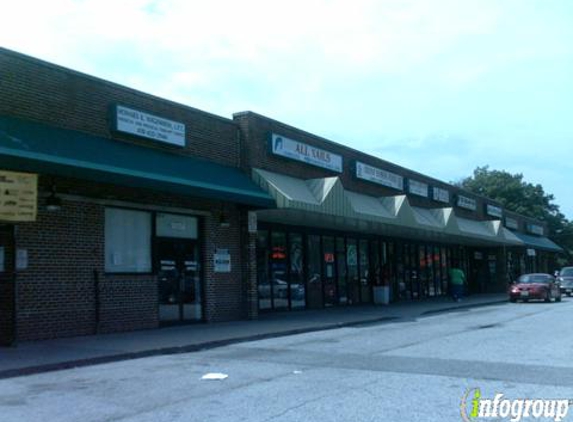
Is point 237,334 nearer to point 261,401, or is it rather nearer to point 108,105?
point 108,105

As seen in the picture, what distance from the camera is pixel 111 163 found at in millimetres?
14844

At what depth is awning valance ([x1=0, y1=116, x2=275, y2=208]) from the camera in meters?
13.0

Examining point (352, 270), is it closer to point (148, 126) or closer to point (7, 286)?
point (148, 126)

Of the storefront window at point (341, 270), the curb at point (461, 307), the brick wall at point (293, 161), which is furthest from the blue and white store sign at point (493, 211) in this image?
the storefront window at point (341, 270)

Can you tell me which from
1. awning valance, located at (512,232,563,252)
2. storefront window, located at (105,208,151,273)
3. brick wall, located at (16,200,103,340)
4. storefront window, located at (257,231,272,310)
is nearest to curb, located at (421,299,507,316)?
storefront window, located at (257,231,272,310)

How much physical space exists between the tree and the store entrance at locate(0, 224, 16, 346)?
66893 millimetres

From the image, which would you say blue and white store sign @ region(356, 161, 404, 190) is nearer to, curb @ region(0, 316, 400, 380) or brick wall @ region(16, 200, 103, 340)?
curb @ region(0, 316, 400, 380)

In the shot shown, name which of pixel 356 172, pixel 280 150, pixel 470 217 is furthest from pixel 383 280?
pixel 470 217

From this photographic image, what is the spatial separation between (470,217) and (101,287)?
29.6 metres

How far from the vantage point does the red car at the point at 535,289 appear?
31516mm

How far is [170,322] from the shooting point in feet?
59.0

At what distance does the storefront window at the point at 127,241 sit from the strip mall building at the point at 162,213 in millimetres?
37

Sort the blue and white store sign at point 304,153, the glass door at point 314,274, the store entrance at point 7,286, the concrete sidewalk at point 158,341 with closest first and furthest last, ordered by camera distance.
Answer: the concrete sidewalk at point 158,341 < the store entrance at point 7,286 < the blue and white store sign at point 304,153 < the glass door at point 314,274

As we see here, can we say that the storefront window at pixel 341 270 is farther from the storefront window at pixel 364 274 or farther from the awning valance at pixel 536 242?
the awning valance at pixel 536 242
